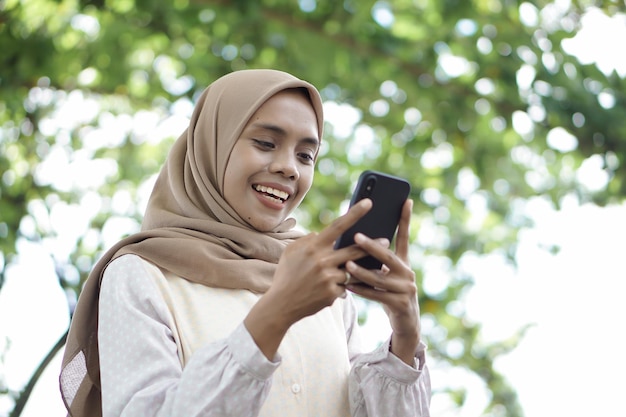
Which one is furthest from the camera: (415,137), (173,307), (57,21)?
(415,137)

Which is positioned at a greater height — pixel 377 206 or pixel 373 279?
pixel 377 206

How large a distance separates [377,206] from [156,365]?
45 cm

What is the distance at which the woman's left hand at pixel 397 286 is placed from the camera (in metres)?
1.42

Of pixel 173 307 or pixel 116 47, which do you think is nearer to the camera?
pixel 173 307

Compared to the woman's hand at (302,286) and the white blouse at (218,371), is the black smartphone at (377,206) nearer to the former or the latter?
the woman's hand at (302,286)

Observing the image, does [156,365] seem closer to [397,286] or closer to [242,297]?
[242,297]

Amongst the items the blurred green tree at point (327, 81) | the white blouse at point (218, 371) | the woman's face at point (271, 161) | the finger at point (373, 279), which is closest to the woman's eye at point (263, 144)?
the woman's face at point (271, 161)

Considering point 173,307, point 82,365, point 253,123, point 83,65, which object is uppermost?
point 83,65

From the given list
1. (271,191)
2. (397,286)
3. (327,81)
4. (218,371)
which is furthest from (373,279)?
(327,81)

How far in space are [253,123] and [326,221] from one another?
4330 mm

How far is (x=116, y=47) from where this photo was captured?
4.42 m

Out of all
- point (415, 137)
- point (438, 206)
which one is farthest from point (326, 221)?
point (415, 137)

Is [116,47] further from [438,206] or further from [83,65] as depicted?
[438,206]

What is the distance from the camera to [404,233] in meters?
1.54
